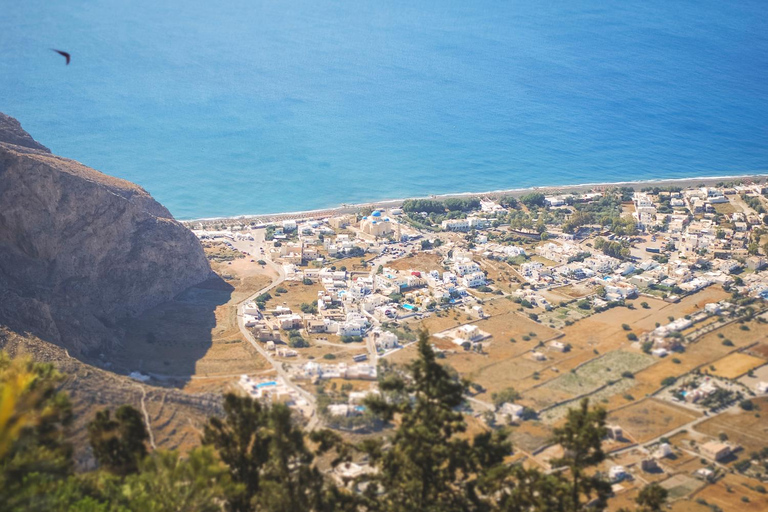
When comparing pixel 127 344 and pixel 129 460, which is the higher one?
pixel 127 344

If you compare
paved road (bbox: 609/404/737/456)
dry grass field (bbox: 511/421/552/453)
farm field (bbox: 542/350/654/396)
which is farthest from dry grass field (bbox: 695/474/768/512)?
farm field (bbox: 542/350/654/396)

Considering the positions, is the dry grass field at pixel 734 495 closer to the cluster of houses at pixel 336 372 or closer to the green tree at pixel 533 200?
the cluster of houses at pixel 336 372

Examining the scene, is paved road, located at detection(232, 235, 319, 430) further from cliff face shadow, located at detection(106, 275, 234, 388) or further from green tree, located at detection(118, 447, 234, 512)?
green tree, located at detection(118, 447, 234, 512)

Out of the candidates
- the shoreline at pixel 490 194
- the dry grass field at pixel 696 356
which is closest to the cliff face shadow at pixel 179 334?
the dry grass field at pixel 696 356

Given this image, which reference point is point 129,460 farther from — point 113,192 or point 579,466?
point 113,192

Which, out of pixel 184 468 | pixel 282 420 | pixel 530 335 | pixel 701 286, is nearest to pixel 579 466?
pixel 282 420

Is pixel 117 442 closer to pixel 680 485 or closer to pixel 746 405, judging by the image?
pixel 680 485
